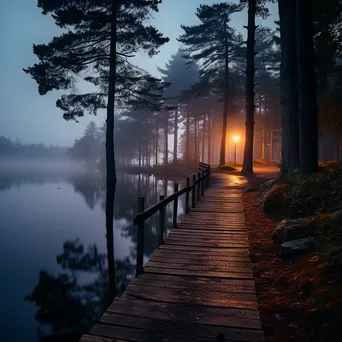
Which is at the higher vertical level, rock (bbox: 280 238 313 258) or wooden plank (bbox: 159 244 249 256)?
rock (bbox: 280 238 313 258)

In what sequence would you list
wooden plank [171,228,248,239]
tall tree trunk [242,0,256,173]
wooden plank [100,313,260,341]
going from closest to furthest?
wooden plank [100,313,260,341], wooden plank [171,228,248,239], tall tree trunk [242,0,256,173]

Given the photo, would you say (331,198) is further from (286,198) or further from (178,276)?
(178,276)

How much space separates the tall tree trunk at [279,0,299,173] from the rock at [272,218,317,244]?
784 centimetres

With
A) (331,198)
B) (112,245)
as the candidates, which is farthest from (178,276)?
(112,245)

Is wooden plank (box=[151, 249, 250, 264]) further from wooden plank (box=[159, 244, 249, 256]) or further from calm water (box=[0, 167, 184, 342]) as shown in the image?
calm water (box=[0, 167, 184, 342])

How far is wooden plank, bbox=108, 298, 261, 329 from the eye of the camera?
3537 millimetres

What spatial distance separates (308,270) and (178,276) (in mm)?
2239

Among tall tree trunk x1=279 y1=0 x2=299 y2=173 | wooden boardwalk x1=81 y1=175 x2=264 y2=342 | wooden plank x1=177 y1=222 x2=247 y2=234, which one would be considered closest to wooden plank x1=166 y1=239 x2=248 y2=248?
wooden boardwalk x1=81 y1=175 x2=264 y2=342

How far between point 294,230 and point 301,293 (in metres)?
2.09

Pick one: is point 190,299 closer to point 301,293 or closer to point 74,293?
point 301,293

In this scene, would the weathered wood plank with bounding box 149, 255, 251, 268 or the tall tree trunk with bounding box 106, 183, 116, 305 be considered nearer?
the weathered wood plank with bounding box 149, 255, 251, 268

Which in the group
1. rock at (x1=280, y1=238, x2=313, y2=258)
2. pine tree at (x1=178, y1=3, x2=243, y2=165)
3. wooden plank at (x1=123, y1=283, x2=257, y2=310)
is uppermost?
pine tree at (x1=178, y1=3, x2=243, y2=165)

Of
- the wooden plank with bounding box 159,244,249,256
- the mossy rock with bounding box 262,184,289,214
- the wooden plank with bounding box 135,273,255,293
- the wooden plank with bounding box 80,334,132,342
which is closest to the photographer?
the wooden plank with bounding box 80,334,132,342

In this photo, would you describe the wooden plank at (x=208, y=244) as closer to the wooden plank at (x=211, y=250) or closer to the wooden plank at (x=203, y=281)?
the wooden plank at (x=211, y=250)
